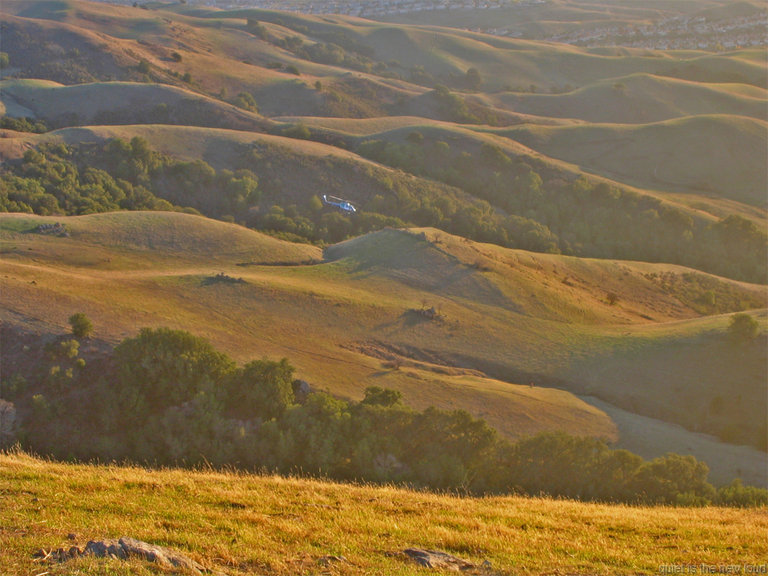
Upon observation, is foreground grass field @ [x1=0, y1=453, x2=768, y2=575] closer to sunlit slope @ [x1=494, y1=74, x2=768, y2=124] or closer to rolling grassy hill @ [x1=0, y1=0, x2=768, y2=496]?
rolling grassy hill @ [x1=0, y1=0, x2=768, y2=496]

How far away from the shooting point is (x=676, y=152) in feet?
217

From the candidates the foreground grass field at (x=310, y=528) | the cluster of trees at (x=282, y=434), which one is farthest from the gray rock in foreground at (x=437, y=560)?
the cluster of trees at (x=282, y=434)

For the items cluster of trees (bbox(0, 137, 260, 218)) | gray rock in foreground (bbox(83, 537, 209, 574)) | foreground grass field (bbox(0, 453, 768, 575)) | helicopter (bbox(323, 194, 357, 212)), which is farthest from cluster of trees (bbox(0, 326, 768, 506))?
helicopter (bbox(323, 194, 357, 212))

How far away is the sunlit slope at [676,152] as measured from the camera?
6262 centimetres

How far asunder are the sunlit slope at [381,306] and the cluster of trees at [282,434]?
2677mm

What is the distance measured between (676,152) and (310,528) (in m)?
65.5

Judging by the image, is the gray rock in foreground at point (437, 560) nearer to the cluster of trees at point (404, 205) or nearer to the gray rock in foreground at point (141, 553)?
the gray rock in foreground at point (141, 553)

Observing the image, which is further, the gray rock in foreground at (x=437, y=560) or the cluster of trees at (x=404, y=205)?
the cluster of trees at (x=404, y=205)

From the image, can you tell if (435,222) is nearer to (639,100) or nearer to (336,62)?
(639,100)

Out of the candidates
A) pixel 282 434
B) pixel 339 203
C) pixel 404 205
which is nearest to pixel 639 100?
pixel 404 205

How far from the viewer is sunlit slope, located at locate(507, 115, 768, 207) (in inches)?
2466

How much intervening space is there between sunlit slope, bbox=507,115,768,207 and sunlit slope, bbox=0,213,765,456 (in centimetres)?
2703

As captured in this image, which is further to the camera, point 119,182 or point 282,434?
point 119,182

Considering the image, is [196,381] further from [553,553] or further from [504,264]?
[504,264]
